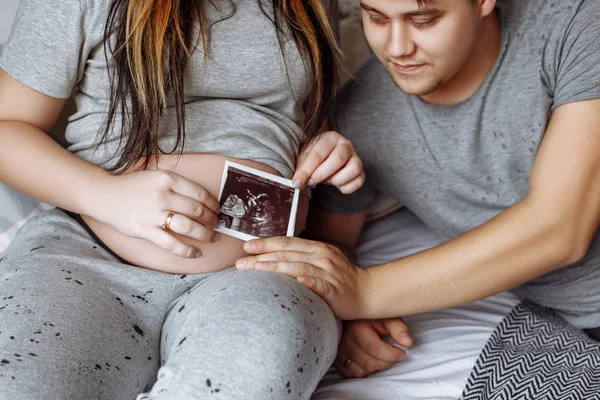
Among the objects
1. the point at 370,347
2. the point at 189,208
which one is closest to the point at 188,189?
the point at 189,208

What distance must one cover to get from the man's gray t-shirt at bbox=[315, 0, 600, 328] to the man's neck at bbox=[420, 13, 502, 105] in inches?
0.8

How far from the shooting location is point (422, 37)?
62.7 inches

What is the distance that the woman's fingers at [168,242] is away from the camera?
139cm

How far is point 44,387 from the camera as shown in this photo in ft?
3.78

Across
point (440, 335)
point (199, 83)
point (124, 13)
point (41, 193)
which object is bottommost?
point (440, 335)

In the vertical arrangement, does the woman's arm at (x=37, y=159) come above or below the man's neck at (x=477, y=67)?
below

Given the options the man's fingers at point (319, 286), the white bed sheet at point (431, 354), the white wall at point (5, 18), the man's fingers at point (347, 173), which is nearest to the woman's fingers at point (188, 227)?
the man's fingers at point (319, 286)

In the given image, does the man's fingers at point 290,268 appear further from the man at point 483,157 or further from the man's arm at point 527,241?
the man's arm at point 527,241

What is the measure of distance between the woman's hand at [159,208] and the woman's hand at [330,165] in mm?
241

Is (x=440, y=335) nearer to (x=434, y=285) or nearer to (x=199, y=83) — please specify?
(x=434, y=285)

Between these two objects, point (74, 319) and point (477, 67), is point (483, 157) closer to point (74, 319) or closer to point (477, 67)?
point (477, 67)

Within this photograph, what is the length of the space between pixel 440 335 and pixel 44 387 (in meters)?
0.95

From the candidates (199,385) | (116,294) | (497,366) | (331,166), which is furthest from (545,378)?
(116,294)

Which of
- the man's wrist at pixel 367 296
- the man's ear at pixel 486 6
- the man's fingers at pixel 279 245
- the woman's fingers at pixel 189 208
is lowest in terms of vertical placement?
the man's wrist at pixel 367 296
